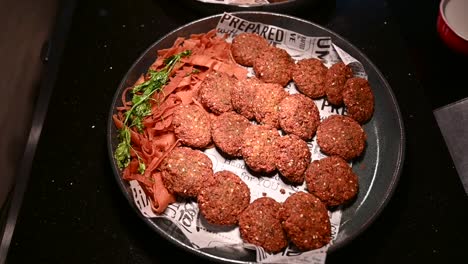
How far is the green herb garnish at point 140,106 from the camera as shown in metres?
1.88

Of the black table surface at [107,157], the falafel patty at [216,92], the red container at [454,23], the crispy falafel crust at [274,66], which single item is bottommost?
the black table surface at [107,157]

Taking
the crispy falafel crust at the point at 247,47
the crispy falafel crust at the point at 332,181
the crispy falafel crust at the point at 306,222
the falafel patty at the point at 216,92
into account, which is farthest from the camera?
the crispy falafel crust at the point at 247,47

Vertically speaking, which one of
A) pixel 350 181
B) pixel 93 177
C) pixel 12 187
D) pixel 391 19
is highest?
pixel 391 19

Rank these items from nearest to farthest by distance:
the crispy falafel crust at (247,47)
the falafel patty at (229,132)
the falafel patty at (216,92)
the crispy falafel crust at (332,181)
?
the crispy falafel crust at (332,181), the falafel patty at (229,132), the falafel patty at (216,92), the crispy falafel crust at (247,47)

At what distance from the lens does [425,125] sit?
2.17 meters

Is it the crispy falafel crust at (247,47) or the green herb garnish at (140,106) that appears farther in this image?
the crispy falafel crust at (247,47)

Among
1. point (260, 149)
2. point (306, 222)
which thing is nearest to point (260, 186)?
point (260, 149)

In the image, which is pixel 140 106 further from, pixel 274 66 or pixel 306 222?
pixel 306 222

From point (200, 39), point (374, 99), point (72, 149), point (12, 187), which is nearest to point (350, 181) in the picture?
point (374, 99)

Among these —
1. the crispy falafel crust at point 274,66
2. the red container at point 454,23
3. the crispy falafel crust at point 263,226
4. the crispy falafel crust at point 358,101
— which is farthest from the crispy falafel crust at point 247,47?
Result: the red container at point 454,23

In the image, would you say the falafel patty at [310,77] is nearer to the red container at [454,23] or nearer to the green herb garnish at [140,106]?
the green herb garnish at [140,106]

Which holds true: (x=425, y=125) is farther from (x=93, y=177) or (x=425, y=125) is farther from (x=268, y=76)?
(x=93, y=177)

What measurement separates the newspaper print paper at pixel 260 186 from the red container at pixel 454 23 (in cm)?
43

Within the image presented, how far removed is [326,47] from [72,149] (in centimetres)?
114
